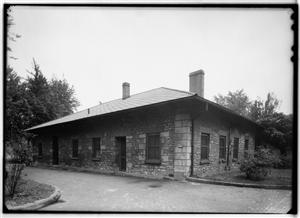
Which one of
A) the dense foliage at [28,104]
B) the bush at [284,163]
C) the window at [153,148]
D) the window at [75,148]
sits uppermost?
the dense foliage at [28,104]

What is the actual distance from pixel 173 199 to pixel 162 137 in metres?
3.93

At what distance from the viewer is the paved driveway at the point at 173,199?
509 cm

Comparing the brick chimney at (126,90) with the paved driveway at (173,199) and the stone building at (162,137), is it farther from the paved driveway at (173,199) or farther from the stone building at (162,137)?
the paved driveway at (173,199)

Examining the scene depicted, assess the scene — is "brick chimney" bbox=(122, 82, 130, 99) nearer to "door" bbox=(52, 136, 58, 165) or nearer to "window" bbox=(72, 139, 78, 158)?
"window" bbox=(72, 139, 78, 158)

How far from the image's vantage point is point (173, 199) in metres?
5.79

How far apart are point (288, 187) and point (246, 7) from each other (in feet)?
18.7

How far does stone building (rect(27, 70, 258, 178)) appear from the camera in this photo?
351 inches

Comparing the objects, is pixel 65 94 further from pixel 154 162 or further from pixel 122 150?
pixel 154 162

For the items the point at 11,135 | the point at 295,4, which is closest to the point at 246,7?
the point at 295,4

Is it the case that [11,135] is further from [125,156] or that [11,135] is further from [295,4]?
[295,4]

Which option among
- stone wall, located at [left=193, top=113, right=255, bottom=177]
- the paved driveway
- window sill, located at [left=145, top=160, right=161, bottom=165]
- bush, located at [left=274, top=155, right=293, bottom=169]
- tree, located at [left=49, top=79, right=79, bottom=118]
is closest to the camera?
the paved driveway

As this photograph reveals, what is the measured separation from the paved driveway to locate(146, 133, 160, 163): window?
224 centimetres

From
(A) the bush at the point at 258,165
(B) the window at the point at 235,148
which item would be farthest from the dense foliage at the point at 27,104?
(B) the window at the point at 235,148

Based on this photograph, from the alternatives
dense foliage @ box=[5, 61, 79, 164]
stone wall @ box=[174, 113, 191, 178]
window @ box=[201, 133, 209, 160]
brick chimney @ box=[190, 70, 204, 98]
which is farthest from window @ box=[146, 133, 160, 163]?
dense foliage @ box=[5, 61, 79, 164]
